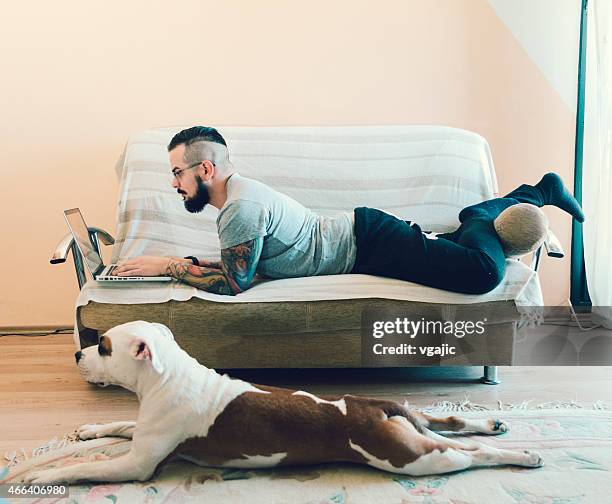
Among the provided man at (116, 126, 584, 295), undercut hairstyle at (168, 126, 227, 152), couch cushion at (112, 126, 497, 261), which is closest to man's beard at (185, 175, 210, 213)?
man at (116, 126, 584, 295)

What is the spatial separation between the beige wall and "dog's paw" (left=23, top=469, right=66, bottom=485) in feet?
5.19

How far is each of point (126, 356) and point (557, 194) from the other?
1.49 metres

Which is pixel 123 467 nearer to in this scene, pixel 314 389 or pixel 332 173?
pixel 314 389

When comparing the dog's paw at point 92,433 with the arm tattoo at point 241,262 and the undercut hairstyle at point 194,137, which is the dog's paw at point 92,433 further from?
the undercut hairstyle at point 194,137

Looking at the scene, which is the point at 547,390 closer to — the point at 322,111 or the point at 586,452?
the point at 586,452

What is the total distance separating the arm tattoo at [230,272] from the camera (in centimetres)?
201

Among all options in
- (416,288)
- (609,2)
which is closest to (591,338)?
(416,288)

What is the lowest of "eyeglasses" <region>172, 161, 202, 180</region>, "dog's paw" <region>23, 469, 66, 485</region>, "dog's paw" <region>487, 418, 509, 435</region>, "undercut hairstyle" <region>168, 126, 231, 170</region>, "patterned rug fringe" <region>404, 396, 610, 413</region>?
"patterned rug fringe" <region>404, 396, 610, 413</region>

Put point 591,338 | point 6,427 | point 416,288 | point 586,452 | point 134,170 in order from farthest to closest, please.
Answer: point 591,338 → point 134,170 → point 416,288 → point 6,427 → point 586,452

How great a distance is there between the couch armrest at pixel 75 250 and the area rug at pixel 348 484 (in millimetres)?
685

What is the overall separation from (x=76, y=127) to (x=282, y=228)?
1268 mm

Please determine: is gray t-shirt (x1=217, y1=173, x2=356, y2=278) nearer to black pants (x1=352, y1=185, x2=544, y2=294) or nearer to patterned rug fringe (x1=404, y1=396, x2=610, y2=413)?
black pants (x1=352, y1=185, x2=544, y2=294)

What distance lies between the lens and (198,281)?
2.06 metres

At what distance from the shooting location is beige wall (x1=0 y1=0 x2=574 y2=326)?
2848 millimetres
